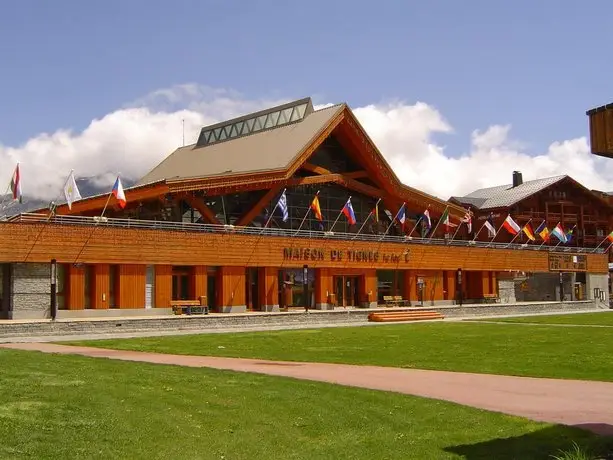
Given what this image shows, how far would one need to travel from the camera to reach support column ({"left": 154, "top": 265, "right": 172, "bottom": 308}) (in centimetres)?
4084

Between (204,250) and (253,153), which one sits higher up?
(253,153)

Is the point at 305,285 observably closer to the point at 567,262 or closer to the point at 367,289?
the point at 367,289

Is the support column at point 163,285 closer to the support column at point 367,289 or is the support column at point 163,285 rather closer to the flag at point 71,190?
the flag at point 71,190

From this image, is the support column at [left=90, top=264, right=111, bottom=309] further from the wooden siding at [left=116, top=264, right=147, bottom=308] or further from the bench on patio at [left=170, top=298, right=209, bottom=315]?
the bench on patio at [left=170, top=298, right=209, bottom=315]

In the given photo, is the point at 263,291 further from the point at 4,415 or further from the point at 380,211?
the point at 4,415

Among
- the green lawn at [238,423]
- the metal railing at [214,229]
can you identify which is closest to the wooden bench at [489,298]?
the metal railing at [214,229]

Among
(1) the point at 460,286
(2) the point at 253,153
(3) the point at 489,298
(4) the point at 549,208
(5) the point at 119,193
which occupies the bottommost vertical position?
(3) the point at 489,298

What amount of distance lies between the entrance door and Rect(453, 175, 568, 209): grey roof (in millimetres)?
27367

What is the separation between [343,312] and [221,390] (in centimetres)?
3096

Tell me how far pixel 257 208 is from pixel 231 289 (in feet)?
24.1

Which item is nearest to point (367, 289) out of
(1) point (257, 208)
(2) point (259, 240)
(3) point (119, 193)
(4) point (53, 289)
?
(1) point (257, 208)

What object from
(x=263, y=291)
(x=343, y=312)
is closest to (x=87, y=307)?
(x=263, y=291)

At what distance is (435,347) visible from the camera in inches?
1009

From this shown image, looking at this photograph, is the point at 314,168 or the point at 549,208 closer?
the point at 314,168
